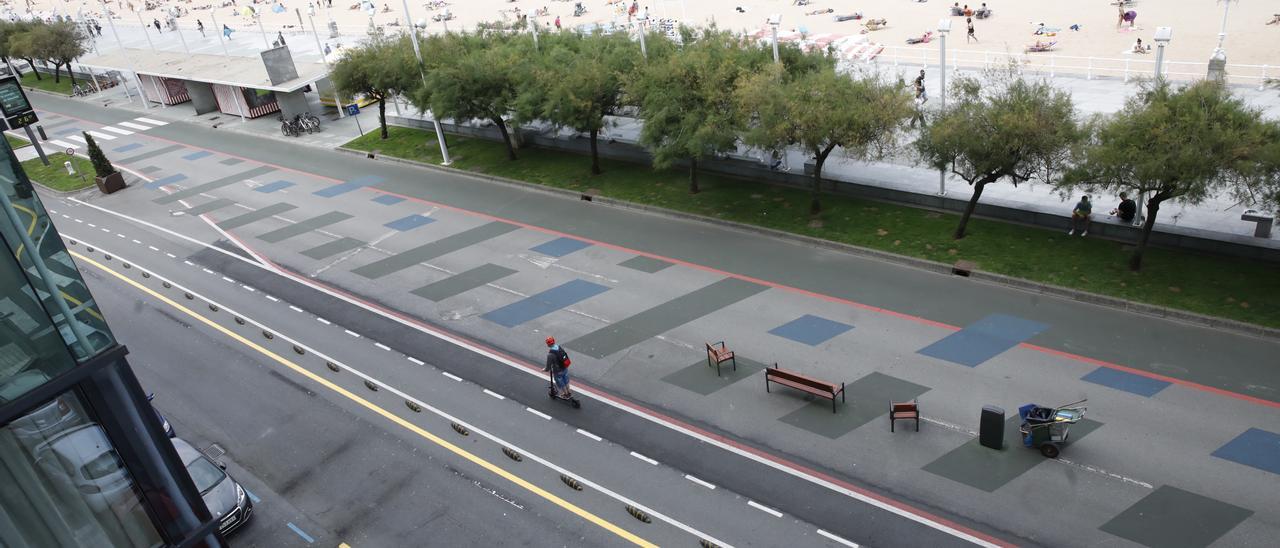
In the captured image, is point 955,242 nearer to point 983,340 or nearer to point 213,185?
point 983,340

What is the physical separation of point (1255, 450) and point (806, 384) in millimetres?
8540

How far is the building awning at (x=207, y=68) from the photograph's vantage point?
47.3 m

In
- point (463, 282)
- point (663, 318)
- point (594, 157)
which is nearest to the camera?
point (663, 318)

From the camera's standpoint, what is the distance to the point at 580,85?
30.8 meters

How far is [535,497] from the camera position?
16531mm

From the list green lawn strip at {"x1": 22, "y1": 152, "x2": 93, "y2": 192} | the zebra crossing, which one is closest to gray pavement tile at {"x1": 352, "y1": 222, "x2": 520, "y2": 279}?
green lawn strip at {"x1": 22, "y1": 152, "x2": 93, "y2": 192}

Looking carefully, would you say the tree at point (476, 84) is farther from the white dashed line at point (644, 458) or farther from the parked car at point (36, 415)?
the parked car at point (36, 415)

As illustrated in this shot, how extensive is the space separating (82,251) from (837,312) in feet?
97.7

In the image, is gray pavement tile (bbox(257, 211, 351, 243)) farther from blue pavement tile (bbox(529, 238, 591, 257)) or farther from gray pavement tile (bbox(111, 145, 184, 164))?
gray pavement tile (bbox(111, 145, 184, 164))

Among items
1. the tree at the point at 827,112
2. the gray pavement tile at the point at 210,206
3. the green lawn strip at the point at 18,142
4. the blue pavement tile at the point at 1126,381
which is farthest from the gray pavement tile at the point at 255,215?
the blue pavement tile at the point at 1126,381

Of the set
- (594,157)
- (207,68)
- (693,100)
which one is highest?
(207,68)

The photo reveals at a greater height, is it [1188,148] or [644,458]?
[1188,148]

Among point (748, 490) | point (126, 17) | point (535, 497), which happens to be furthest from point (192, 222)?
point (126, 17)

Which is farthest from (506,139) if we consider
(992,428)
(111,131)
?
(111,131)
